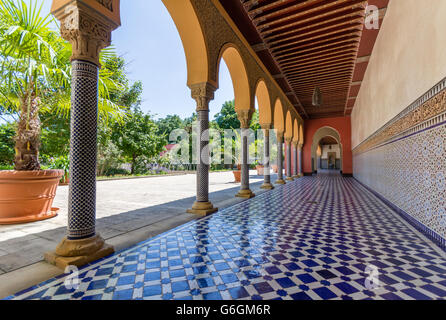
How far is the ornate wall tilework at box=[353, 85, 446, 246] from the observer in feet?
9.02

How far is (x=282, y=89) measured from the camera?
1061 cm

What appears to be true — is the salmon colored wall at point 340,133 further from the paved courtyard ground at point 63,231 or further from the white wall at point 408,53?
the paved courtyard ground at point 63,231

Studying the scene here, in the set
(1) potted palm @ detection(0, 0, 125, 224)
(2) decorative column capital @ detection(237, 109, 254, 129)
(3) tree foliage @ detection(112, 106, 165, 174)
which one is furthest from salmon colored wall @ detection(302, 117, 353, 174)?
(1) potted palm @ detection(0, 0, 125, 224)

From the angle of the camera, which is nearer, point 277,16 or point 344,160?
point 277,16

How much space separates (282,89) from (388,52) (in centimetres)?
573

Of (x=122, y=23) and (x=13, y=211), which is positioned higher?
(x=122, y=23)

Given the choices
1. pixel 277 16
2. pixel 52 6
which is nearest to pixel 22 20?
pixel 52 6

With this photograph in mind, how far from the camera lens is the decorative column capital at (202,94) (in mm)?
4719

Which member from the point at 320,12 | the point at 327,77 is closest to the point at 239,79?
the point at 320,12

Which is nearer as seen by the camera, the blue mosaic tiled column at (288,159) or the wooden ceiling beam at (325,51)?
the wooden ceiling beam at (325,51)

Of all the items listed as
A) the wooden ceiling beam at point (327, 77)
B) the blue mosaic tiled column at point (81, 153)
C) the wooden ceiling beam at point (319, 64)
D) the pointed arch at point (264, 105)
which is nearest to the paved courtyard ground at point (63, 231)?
the blue mosaic tiled column at point (81, 153)

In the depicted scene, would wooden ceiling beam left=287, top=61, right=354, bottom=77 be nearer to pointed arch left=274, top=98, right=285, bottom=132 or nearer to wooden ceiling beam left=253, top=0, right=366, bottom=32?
pointed arch left=274, top=98, right=285, bottom=132
